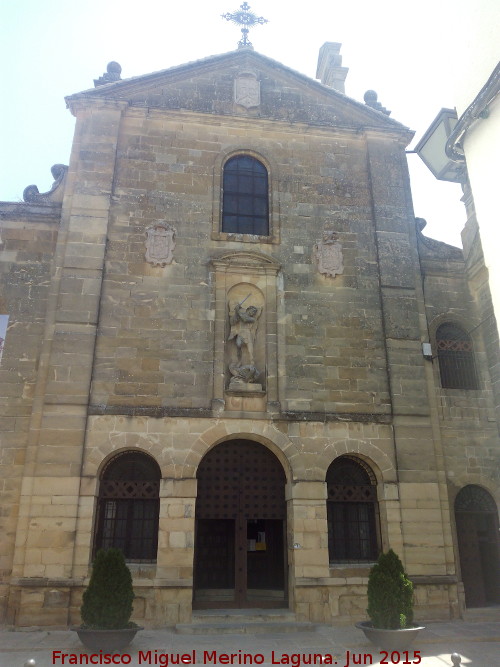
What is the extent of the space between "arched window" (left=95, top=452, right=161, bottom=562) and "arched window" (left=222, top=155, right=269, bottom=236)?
20.3ft

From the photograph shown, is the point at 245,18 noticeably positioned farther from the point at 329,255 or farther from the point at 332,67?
the point at 329,255

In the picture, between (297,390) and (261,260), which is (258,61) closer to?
(261,260)

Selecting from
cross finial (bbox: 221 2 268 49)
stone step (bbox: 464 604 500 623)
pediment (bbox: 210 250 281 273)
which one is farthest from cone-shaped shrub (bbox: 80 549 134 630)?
cross finial (bbox: 221 2 268 49)

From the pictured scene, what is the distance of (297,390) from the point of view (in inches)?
502

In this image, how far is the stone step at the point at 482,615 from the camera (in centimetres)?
1180

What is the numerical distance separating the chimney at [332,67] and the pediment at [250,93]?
344cm

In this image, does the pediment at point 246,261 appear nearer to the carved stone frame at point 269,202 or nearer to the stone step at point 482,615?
the carved stone frame at point 269,202

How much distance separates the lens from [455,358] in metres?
14.1

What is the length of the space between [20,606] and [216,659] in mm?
4186

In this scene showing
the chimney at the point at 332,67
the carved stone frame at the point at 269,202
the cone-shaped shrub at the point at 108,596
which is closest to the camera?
the cone-shaped shrub at the point at 108,596

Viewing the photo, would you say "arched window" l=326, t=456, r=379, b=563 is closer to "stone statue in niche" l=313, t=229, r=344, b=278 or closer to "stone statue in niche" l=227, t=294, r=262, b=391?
"stone statue in niche" l=227, t=294, r=262, b=391

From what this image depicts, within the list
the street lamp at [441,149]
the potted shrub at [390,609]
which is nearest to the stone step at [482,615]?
the potted shrub at [390,609]

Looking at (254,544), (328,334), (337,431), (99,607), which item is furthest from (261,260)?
(99,607)

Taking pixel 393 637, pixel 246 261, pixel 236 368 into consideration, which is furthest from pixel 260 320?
pixel 393 637
